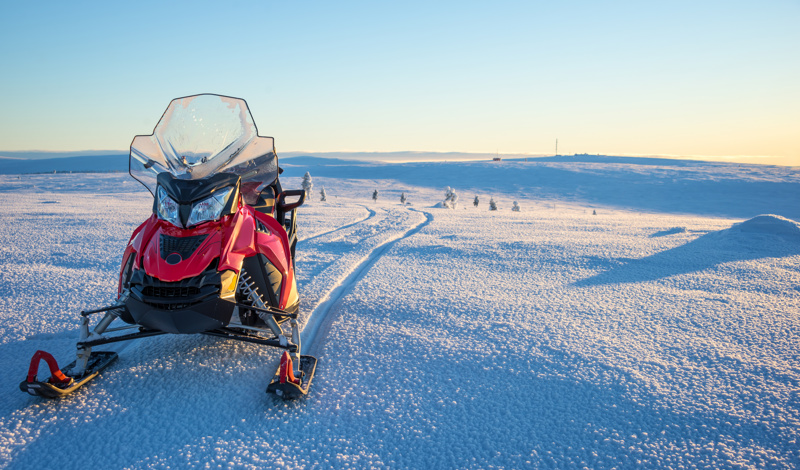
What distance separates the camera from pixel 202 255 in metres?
2.85

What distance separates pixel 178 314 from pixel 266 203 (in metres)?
1.70

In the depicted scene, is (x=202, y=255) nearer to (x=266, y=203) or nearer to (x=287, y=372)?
(x=287, y=372)

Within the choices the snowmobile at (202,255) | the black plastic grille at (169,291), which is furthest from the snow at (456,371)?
the black plastic grille at (169,291)

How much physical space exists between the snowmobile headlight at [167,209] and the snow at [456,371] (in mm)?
1119

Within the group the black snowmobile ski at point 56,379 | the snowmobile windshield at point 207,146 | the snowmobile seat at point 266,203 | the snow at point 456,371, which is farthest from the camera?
the snowmobile seat at point 266,203

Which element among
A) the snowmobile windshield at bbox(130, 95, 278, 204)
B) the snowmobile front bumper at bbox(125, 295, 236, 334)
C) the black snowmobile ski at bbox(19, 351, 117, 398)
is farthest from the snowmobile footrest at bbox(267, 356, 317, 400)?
the snowmobile windshield at bbox(130, 95, 278, 204)

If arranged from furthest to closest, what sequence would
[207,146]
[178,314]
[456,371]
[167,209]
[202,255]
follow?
[207,146] < [456,371] < [167,209] < [202,255] < [178,314]

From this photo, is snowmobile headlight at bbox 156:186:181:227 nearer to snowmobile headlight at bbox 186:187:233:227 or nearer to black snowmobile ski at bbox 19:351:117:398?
snowmobile headlight at bbox 186:187:233:227

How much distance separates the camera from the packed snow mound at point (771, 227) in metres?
8.14

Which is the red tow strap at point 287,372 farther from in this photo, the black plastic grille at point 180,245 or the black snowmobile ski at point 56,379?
the black snowmobile ski at point 56,379

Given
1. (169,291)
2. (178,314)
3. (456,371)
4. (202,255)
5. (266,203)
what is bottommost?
(456,371)

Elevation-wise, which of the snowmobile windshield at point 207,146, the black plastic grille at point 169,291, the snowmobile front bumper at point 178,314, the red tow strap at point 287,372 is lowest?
the red tow strap at point 287,372

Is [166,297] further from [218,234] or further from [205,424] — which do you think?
[205,424]

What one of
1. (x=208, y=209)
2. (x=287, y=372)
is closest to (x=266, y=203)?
(x=208, y=209)
